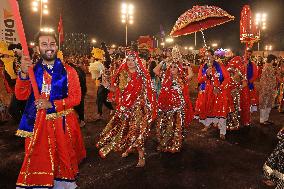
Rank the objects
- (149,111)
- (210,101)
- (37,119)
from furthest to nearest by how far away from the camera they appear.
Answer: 1. (210,101)
2. (149,111)
3. (37,119)

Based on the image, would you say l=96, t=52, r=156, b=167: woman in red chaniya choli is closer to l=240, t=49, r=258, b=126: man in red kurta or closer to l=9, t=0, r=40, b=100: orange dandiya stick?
l=9, t=0, r=40, b=100: orange dandiya stick

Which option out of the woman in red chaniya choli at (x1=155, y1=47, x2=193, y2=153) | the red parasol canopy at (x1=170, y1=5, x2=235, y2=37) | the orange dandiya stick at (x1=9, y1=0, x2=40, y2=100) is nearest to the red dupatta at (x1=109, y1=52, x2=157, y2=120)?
the woman in red chaniya choli at (x1=155, y1=47, x2=193, y2=153)

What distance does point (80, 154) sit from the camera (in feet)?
13.9

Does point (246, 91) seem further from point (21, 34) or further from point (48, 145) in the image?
point (21, 34)

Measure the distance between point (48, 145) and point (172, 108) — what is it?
2998 millimetres

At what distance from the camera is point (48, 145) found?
376 cm

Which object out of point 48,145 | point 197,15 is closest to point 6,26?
point 197,15

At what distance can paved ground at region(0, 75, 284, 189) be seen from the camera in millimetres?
4805

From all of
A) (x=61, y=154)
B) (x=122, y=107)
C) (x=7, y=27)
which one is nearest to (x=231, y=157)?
(x=122, y=107)

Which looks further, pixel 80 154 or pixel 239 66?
pixel 239 66

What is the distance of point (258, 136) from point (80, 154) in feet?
15.9

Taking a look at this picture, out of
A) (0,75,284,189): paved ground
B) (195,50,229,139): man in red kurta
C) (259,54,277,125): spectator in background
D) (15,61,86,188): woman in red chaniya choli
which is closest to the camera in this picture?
(15,61,86,188): woman in red chaniya choli

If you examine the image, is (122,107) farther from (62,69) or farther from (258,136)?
(258,136)

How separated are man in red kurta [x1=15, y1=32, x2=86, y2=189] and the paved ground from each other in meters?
1.00
